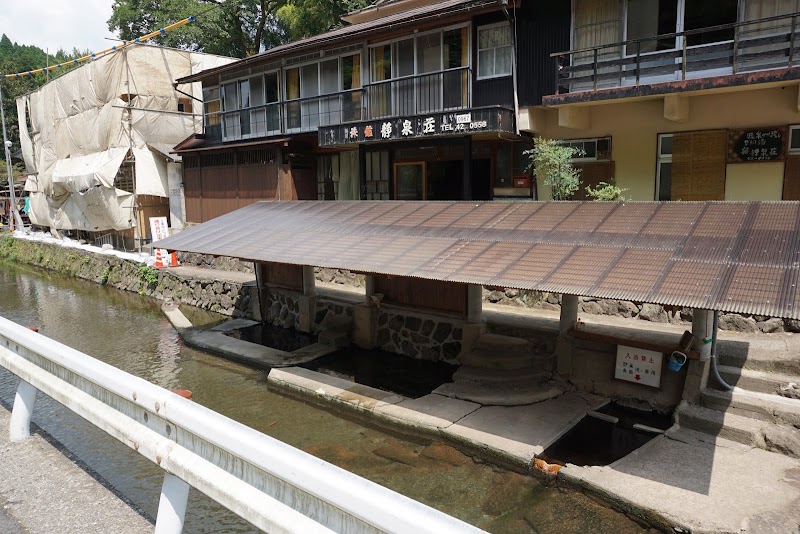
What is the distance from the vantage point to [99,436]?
26.4 ft

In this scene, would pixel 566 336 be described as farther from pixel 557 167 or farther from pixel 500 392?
pixel 557 167

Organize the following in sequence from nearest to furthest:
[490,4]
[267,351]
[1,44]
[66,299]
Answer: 1. [267,351]
2. [490,4]
3. [66,299]
4. [1,44]

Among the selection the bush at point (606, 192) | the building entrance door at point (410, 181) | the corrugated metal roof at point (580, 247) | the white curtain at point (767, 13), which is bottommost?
the corrugated metal roof at point (580, 247)

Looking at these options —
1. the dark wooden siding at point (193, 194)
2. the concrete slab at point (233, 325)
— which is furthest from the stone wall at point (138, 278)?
the dark wooden siding at point (193, 194)

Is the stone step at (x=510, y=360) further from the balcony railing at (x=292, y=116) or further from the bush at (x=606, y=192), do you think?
the balcony railing at (x=292, y=116)

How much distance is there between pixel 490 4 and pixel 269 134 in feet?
38.0

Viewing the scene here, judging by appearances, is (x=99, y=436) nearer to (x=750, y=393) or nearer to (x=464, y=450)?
(x=464, y=450)

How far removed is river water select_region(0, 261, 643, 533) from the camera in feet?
21.3

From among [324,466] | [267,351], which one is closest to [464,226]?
[267,351]

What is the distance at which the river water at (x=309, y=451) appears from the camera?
6.49m

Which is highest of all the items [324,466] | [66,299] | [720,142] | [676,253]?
[720,142]

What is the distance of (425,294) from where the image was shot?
41.6 ft

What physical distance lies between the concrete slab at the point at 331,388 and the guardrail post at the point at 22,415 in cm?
587

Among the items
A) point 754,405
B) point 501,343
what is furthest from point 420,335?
point 754,405
